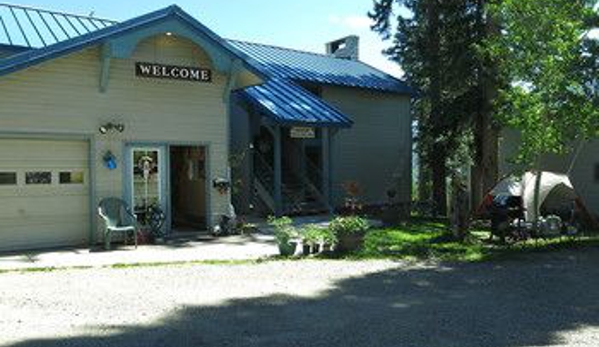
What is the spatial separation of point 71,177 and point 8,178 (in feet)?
4.36

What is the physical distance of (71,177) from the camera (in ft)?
Result: 52.2

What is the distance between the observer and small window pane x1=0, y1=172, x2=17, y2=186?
49.1 feet

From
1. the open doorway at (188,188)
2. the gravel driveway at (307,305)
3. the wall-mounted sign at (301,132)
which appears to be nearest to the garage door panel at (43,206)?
the open doorway at (188,188)

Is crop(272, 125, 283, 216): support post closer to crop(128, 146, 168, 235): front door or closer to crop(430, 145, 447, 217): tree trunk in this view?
crop(128, 146, 168, 235): front door

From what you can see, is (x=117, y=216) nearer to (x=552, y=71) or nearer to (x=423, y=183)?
(x=552, y=71)

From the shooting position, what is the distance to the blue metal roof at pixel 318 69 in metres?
24.8

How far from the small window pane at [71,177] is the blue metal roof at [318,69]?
906 cm

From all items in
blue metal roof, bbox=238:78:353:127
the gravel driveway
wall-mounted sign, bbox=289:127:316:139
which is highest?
blue metal roof, bbox=238:78:353:127

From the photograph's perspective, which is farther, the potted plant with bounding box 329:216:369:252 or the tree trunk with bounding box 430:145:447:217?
the tree trunk with bounding box 430:145:447:217

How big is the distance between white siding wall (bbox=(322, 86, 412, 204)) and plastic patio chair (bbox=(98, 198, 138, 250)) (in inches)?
396

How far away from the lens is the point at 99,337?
24.5ft

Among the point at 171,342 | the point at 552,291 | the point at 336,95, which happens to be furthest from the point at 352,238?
the point at 336,95

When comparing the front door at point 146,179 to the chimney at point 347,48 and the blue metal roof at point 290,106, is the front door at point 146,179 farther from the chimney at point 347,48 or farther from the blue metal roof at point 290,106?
the chimney at point 347,48

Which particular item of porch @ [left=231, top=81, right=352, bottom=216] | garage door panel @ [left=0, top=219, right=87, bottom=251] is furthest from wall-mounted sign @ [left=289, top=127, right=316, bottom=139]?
garage door panel @ [left=0, top=219, right=87, bottom=251]
